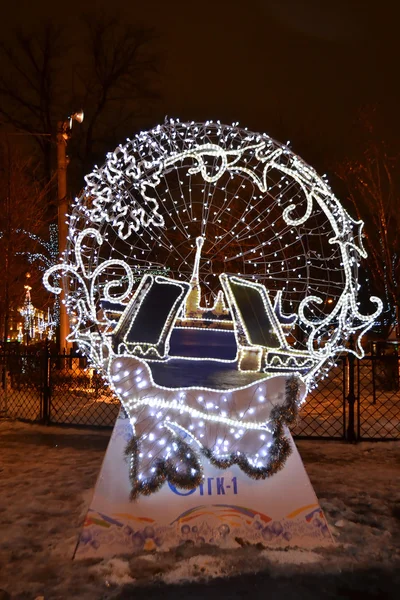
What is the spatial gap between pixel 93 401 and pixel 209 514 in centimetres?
641

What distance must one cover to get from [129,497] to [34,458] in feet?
9.62

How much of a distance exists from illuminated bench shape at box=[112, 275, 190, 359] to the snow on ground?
1644 millimetres

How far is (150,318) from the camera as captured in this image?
474 centimetres

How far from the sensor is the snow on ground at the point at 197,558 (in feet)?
12.1

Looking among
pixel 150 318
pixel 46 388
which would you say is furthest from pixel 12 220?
pixel 150 318

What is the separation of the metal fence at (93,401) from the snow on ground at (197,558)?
6.33ft

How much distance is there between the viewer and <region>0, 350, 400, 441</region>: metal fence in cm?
810

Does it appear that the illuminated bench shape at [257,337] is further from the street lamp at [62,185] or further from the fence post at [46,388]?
the street lamp at [62,185]

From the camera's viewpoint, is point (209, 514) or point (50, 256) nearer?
point (209, 514)

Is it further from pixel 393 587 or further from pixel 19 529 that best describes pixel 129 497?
pixel 393 587

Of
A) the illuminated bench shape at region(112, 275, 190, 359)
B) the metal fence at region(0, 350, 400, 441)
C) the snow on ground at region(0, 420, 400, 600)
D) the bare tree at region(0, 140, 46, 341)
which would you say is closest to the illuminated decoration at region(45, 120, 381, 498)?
the illuminated bench shape at region(112, 275, 190, 359)

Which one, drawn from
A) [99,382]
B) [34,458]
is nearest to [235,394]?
[34,458]

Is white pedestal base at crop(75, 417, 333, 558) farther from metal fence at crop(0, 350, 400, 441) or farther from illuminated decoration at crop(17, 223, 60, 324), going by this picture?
illuminated decoration at crop(17, 223, 60, 324)

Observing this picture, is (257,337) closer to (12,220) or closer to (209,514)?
(209,514)
